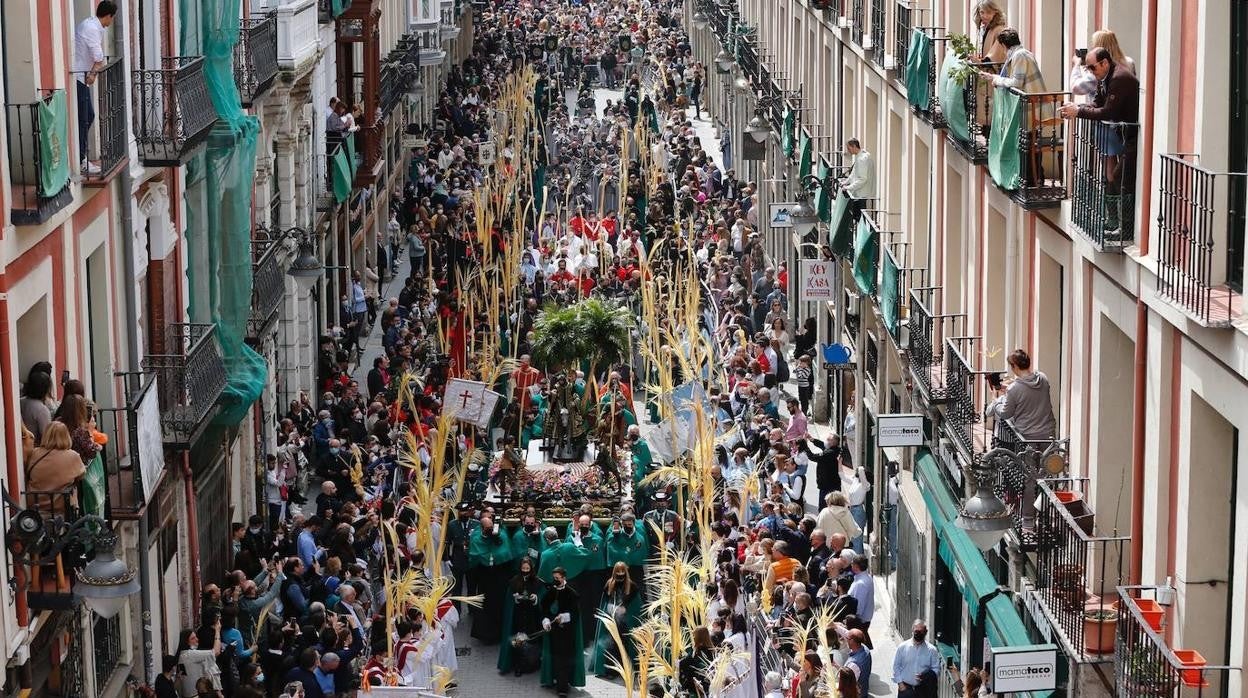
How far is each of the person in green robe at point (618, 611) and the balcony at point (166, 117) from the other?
7252 mm

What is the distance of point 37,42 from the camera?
20.2m

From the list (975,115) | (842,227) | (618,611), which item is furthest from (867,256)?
(975,115)

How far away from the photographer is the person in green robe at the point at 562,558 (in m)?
28.7

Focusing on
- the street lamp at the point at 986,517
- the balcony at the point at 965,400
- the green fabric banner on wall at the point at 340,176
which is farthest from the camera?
the green fabric banner on wall at the point at 340,176

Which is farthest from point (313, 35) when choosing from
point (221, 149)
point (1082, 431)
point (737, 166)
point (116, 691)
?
point (737, 166)

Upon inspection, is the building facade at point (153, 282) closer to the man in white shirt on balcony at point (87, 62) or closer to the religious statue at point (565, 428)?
the man in white shirt on balcony at point (87, 62)

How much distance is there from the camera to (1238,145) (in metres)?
15.3

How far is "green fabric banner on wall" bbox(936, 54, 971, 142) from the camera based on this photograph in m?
23.3

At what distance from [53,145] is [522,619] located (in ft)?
33.2

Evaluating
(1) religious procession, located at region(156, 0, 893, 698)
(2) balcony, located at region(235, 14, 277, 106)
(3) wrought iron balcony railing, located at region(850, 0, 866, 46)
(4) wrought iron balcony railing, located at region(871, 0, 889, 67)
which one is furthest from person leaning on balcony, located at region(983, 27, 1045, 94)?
(3) wrought iron balcony railing, located at region(850, 0, 866, 46)

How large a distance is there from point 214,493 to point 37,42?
1043cm

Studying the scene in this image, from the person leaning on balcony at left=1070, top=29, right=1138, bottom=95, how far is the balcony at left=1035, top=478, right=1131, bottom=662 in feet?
11.0

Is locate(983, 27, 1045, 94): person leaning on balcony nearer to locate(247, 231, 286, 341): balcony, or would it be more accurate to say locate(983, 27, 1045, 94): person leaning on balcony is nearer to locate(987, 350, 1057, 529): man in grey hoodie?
locate(987, 350, 1057, 529): man in grey hoodie

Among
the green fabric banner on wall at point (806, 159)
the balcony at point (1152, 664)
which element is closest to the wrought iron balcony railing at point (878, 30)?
the green fabric banner on wall at point (806, 159)
